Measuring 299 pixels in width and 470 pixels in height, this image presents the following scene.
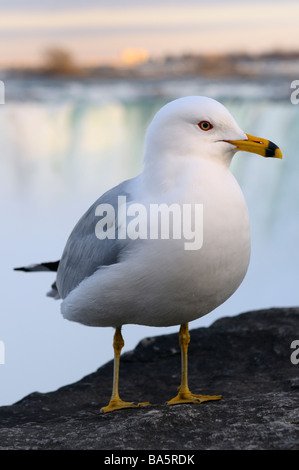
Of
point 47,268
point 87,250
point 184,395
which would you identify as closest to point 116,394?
point 184,395

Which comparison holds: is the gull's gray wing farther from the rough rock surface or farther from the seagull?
the rough rock surface

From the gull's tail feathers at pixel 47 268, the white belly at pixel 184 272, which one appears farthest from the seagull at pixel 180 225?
the gull's tail feathers at pixel 47 268

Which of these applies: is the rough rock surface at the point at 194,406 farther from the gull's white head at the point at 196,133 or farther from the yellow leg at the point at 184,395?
the gull's white head at the point at 196,133

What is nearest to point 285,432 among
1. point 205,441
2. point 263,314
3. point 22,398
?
point 205,441

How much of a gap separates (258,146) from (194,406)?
1354mm

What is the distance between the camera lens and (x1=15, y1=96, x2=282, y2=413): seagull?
3.93 meters

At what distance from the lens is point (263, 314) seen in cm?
631

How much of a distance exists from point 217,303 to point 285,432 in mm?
709

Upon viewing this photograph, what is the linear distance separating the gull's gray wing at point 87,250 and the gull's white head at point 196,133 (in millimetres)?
302

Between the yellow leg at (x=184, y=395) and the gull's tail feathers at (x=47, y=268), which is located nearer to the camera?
the yellow leg at (x=184, y=395)

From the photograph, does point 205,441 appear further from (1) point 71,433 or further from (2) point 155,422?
(1) point 71,433

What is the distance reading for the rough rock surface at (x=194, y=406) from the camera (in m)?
3.90

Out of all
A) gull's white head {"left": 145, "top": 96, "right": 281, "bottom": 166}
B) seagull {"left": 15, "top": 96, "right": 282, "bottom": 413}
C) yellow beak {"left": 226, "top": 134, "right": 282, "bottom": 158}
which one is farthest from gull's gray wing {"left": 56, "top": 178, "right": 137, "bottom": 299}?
yellow beak {"left": 226, "top": 134, "right": 282, "bottom": 158}

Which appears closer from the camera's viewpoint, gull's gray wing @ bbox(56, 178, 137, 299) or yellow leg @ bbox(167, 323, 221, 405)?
gull's gray wing @ bbox(56, 178, 137, 299)
